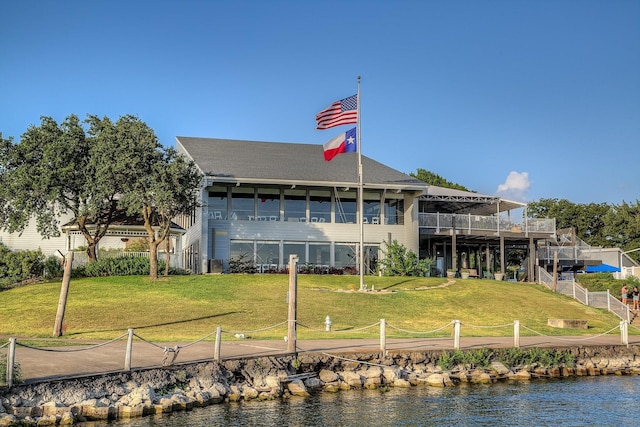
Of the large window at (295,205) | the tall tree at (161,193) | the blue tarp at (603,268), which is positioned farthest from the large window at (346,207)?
the blue tarp at (603,268)

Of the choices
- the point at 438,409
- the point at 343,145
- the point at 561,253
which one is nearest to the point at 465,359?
the point at 438,409

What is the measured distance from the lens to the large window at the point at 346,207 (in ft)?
145

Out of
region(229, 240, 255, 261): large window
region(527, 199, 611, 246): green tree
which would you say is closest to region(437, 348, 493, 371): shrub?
region(229, 240, 255, 261): large window

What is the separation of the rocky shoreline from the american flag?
52.7 feet

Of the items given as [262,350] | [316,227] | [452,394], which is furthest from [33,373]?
[316,227]

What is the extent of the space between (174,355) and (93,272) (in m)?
20.7

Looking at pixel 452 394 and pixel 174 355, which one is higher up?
pixel 174 355

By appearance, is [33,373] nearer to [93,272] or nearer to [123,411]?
[123,411]

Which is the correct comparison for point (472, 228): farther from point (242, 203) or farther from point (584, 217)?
point (584, 217)

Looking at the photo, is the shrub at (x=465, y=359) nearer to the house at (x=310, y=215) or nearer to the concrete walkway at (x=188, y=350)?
the concrete walkway at (x=188, y=350)

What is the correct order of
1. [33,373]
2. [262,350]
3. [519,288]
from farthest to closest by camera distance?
[519,288] → [262,350] → [33,373]

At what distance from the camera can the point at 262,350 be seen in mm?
20797

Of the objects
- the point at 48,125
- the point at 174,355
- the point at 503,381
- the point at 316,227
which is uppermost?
the point at 48,125

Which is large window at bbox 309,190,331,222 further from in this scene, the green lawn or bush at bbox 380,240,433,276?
the green lawn
